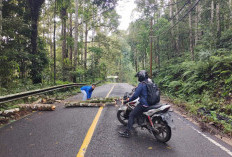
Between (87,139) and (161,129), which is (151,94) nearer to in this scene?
(161,129)

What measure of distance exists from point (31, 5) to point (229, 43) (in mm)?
16929

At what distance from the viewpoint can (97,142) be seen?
12.6ft

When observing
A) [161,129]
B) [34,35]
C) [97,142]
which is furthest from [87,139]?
[34,35]

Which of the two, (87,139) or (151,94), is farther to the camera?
(151,94)

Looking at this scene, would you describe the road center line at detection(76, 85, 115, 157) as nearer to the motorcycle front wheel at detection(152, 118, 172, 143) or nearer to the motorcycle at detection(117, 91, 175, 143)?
the motorcycle at detection(117, 91, 175, 143)

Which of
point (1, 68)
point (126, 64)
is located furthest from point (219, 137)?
point (126, 64)

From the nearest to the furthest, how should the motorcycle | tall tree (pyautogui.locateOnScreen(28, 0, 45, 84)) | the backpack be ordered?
the motorcycle → the backpack → tall tree (pyautogui.locateOnScreen(28, 0, 45, 84))

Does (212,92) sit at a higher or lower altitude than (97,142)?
higher

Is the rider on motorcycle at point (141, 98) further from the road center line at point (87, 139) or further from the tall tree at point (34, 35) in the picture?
the tall tree at point (34, 35)

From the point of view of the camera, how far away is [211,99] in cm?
848

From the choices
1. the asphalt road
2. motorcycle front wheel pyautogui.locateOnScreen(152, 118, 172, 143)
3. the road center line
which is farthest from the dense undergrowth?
the road center line

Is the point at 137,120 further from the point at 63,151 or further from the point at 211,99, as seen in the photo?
the point at 211,99

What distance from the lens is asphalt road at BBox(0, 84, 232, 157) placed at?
3377mm

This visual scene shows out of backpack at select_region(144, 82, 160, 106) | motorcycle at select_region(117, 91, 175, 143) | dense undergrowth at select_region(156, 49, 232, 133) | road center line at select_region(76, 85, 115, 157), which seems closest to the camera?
road center line at select_region(76, 85, 115, 157)
